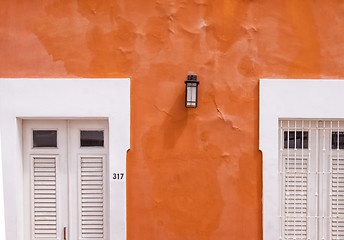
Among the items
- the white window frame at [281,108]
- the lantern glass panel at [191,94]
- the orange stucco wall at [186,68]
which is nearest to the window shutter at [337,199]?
the white window frame at [281,108]

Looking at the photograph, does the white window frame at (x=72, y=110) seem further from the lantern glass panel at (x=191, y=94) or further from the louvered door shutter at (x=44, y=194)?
the lantern glass panel at (x=191, y=94)

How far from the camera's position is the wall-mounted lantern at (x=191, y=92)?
3328 millimetres

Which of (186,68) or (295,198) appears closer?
(186,68)

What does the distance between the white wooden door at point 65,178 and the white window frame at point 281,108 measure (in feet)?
6.37

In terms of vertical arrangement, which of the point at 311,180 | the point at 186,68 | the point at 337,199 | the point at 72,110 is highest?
the point at 186,68

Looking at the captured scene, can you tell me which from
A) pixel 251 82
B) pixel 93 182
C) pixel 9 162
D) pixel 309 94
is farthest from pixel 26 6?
pixel 309 94

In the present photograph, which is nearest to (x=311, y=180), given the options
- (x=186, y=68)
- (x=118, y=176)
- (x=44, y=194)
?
(x=186, y=68)

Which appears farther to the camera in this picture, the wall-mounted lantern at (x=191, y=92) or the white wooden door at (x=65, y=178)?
the white wooden door at (x=65, y=178)

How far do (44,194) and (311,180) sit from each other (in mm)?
3319

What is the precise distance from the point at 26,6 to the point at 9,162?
1.86 metres

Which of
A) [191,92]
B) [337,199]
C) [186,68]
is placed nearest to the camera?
[191,92]

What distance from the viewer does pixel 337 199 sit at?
3559 millimetres

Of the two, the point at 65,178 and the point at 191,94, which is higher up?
the point at 191,94

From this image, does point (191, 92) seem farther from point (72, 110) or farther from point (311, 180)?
point (311, 180)
